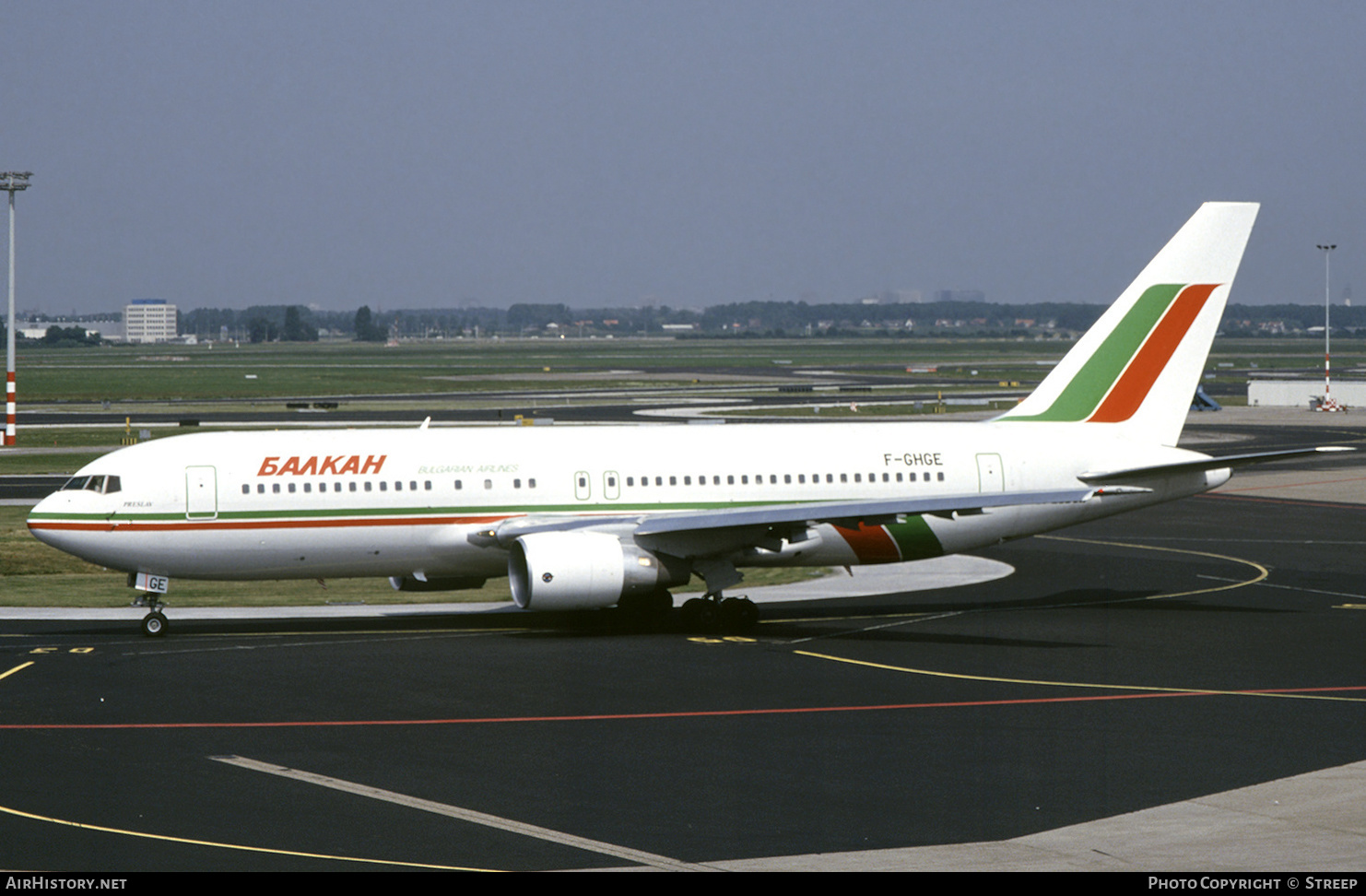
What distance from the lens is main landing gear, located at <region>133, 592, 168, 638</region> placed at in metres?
32.8

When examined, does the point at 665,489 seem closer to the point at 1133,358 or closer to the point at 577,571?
the point at 577,571

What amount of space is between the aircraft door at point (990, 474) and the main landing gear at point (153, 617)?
18477 millimetres

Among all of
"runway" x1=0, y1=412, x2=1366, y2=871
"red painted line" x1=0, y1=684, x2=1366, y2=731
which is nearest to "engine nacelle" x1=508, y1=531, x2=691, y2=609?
"runway" x1=0, y1=412, x2=1366, y2=871

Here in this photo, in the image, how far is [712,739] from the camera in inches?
916

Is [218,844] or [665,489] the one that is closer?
[218,844]

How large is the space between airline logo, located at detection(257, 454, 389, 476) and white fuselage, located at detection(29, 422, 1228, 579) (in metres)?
0.03

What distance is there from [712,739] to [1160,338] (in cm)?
2009

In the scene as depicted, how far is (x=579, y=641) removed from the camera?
32.5 meters

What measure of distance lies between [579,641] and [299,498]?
6671 millimetres

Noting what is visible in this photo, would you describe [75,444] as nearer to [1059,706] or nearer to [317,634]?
[317,634]

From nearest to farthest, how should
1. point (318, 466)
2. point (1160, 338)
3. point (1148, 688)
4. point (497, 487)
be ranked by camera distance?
point (1148, 688), point (318, 466), point (497, 487), point (1160, 338)

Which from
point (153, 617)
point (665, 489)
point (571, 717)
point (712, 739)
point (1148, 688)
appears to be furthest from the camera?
point (665, 489)

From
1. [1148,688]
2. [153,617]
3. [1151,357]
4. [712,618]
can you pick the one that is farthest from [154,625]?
[1151,357]

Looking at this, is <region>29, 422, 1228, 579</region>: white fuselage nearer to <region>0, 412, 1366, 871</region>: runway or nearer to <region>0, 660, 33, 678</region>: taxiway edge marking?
<region>0, 412, 1366, 871</region>: runway
